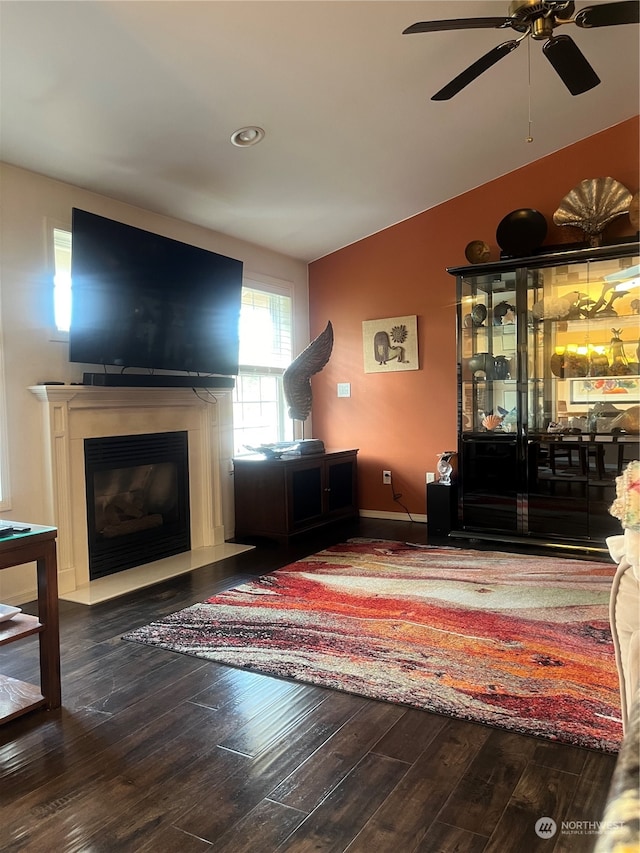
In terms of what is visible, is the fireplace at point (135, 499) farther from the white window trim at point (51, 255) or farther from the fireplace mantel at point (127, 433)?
the white window trim at point (51, 255)

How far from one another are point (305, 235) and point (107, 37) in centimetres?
278

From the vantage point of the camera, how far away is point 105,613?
3178 mm

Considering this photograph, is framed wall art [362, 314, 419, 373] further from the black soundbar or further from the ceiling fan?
the ceiling fan

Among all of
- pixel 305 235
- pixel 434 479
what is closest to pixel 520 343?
pixel 434 479

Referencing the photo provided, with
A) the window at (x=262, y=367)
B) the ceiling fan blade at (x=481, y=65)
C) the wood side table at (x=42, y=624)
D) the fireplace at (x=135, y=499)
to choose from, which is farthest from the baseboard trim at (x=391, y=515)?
the wood side table at (x=42, y=624)

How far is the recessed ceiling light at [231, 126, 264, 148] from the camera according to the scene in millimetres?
3461

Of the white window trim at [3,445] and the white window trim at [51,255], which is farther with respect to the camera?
the white window trim at [51,255]

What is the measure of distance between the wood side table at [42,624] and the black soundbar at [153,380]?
→ 1.57 metres

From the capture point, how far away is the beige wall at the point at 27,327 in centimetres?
331

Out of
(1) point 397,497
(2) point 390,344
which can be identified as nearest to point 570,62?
(2) point 390,344

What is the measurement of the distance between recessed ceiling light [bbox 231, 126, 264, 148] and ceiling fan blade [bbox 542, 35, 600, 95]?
163 cm

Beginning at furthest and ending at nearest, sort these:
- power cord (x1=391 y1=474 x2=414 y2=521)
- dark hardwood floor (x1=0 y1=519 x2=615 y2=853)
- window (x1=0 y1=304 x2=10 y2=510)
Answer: power cord (x1=391 y1=474 x2=414 y2=521), window (x1=0 y1=304 x2=10 y2=510), dark hardwood floor (x1=0 y1=519 x2=615 y2=853)

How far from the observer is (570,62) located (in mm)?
2570

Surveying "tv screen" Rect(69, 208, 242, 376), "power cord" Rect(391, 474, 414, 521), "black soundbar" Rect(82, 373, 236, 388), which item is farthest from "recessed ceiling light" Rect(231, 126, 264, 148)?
"power cord" Rect(391, 474, 414, 521)
